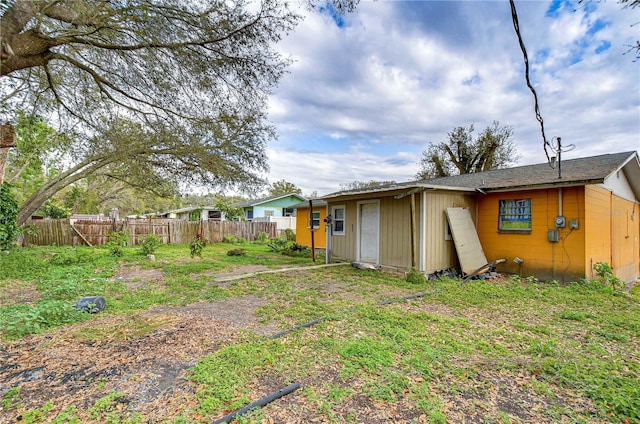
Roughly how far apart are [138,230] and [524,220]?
55.2 feet

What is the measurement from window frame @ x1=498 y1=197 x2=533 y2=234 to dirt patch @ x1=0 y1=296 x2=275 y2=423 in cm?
691

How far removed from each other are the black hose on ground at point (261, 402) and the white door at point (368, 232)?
6.18m

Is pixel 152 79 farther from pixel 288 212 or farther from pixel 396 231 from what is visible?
pixel 288 212

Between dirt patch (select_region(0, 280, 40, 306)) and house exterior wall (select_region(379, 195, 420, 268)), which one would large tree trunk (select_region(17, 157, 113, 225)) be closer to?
dirt patch (select_region(0, 280, 40, 306))

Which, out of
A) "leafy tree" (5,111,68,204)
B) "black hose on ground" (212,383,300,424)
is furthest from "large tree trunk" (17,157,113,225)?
"black hose on ground" (212,383,300,424)

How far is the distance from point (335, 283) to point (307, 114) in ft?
24.8

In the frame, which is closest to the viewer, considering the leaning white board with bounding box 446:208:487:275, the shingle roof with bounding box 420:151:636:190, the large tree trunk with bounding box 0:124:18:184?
the large tree trunk with bounding box 0:124:18:184

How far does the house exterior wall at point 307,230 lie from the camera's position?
43.4ft

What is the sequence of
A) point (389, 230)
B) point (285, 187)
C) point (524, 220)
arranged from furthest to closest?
1. point (285, 187)
2. point (389, 230)
3. point (524, 220)

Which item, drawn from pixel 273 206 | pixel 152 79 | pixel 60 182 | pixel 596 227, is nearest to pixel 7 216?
pixel 60 182

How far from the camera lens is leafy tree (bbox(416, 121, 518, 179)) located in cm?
2053

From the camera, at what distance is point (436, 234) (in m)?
7.36

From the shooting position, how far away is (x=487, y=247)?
8.05m

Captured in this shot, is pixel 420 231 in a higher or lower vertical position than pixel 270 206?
lower
